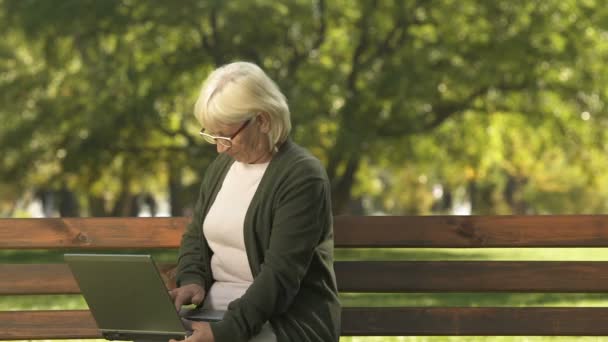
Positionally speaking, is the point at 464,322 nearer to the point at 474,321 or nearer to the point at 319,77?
the point at 474,321

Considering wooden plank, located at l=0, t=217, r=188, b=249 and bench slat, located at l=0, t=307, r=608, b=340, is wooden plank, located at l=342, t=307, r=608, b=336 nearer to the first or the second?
bench slat, located at l=0, t=307, r=608, b=340

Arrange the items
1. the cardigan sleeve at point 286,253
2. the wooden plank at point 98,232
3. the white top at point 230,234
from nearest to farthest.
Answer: the cardigan sleeve at point 286,253 < the white top at point 230,234 < the wooden plank at point 98,232

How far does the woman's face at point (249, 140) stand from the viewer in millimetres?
4383

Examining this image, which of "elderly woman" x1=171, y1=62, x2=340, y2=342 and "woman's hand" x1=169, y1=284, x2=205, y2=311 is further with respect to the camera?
"woman's hand" x1=169, y1=284, x2=205, y2=311

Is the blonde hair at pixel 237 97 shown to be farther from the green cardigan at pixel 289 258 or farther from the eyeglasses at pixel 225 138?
the green cardigan at pixel 289 258

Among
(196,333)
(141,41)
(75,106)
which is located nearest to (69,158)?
(75,106)

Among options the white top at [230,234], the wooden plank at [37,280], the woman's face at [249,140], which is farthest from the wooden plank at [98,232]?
the woman's face at [249,140]

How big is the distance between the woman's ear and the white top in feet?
0.61

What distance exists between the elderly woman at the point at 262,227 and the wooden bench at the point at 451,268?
3.83 ft

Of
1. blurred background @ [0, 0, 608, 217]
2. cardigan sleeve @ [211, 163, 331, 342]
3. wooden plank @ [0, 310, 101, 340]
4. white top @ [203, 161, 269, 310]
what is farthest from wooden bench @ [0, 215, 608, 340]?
blurred background @ [0, 0, 608, 217]

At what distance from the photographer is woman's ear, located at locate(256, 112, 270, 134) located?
4.40 meters

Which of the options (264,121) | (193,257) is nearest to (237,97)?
(264,121)

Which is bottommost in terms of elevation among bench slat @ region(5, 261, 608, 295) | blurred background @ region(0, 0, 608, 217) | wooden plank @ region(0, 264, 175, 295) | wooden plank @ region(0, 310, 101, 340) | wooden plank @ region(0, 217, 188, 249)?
blurred background @ region(0, 0, 608, 217)

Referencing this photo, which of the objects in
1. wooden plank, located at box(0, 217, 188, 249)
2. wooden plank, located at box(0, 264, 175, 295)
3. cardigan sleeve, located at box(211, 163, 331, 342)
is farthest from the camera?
wooden plank, located at box(0, 264, 175, 295)
